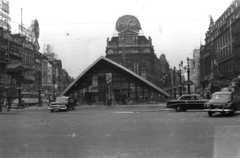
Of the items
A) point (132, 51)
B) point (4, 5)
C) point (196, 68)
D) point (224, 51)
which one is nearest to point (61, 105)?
point (4, 5)

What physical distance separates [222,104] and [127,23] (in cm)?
8563

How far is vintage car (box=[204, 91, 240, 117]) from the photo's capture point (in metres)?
23.4

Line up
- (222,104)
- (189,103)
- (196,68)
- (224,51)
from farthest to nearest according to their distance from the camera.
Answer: (196,68)
(224,51)
(189,103)
(222,104)

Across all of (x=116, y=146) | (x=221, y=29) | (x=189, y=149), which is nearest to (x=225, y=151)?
(x=189, y=149)

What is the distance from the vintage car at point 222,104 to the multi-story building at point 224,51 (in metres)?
28.2

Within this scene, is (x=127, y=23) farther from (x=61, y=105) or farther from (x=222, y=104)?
(x=222, y=104)

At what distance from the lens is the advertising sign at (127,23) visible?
4171 inches

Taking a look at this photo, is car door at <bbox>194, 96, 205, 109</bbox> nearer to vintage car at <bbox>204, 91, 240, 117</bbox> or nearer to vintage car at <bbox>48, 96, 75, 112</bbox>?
vintage car at <bbox>204, 91, 240, 117</bbox>

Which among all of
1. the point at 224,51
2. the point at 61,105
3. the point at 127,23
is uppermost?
the point at 127,23

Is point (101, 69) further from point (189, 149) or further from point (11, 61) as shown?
point (189, 149)

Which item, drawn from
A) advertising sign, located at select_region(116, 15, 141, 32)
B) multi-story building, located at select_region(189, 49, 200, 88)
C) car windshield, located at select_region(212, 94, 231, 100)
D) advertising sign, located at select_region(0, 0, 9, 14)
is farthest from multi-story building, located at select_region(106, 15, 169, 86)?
car windshield, located at select_region(212, 94, 231, 100)

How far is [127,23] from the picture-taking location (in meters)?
107

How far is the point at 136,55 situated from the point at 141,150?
113810 millimetres

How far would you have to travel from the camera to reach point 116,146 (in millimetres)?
10414
